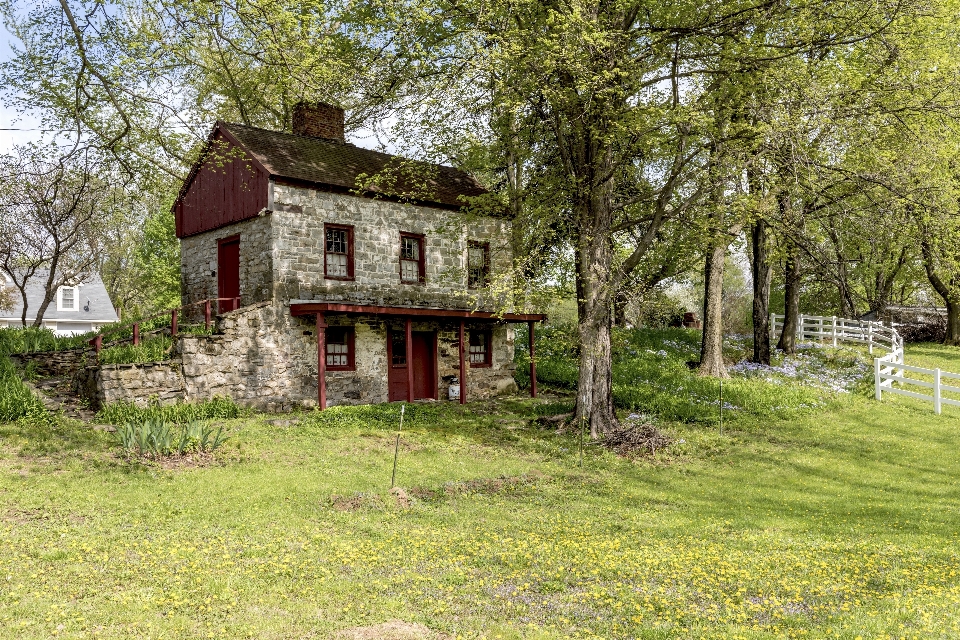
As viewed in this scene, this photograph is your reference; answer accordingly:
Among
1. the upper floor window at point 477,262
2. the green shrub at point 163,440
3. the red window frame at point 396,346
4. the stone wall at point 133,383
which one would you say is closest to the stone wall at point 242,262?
the stone wall at point 133,383

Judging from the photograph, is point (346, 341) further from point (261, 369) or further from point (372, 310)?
point (261, 369)

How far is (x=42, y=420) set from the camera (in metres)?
13.6

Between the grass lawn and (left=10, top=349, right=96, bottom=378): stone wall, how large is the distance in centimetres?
504

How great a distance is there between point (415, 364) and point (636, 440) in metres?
8.34

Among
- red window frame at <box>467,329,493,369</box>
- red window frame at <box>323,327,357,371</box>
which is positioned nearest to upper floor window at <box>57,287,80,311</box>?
red window frame at <box>323,327,357,371</box>

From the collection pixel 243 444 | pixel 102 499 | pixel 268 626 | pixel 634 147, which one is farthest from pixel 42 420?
pixel 634 147

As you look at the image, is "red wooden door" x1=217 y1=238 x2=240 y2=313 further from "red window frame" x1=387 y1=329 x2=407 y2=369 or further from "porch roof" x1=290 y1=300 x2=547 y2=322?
"red window frame" x1=387 y1=329 x2=407 y2=369

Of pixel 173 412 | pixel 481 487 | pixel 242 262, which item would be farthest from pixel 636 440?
pixel 242 262

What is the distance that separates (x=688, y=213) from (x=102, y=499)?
42.9 ft

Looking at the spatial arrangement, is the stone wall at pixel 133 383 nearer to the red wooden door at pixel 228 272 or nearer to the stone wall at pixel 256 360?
the stone wall at pixel 256 360

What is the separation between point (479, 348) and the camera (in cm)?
2241

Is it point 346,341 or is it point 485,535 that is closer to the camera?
point 485,535

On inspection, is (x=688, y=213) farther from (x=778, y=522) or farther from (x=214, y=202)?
(x=214, y=202)

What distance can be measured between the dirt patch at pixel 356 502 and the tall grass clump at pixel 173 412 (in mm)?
5364
